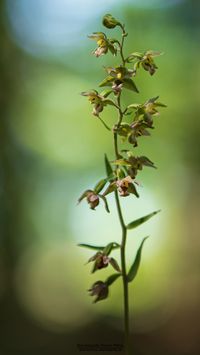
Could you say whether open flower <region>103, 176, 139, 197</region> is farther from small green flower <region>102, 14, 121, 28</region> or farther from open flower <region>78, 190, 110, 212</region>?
small green flower <region>102, 14, 121, 28</region>

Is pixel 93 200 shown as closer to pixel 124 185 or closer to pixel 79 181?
pixel 124 185

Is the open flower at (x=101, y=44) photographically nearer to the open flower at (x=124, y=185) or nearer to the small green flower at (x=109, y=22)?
the small green flower at (x=109, y=22)

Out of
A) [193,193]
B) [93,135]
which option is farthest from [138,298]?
[93,135]

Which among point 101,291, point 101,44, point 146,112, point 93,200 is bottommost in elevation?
point 101,291

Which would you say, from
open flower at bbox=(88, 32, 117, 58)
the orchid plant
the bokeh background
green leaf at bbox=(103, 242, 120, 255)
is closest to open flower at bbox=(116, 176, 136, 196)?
the orchid plant

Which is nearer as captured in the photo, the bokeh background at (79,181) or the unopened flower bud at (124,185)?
the unopened flower bud at (124,185)

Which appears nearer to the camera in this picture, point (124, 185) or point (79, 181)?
point (124, 185)

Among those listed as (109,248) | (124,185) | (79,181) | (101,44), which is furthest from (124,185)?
(79,181)

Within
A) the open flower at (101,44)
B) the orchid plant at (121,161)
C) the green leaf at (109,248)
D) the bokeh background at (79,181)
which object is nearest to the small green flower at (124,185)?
the orchid plant at (121,161)

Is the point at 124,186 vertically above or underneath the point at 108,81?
underneath

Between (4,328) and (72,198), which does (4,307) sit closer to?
(4,328)
